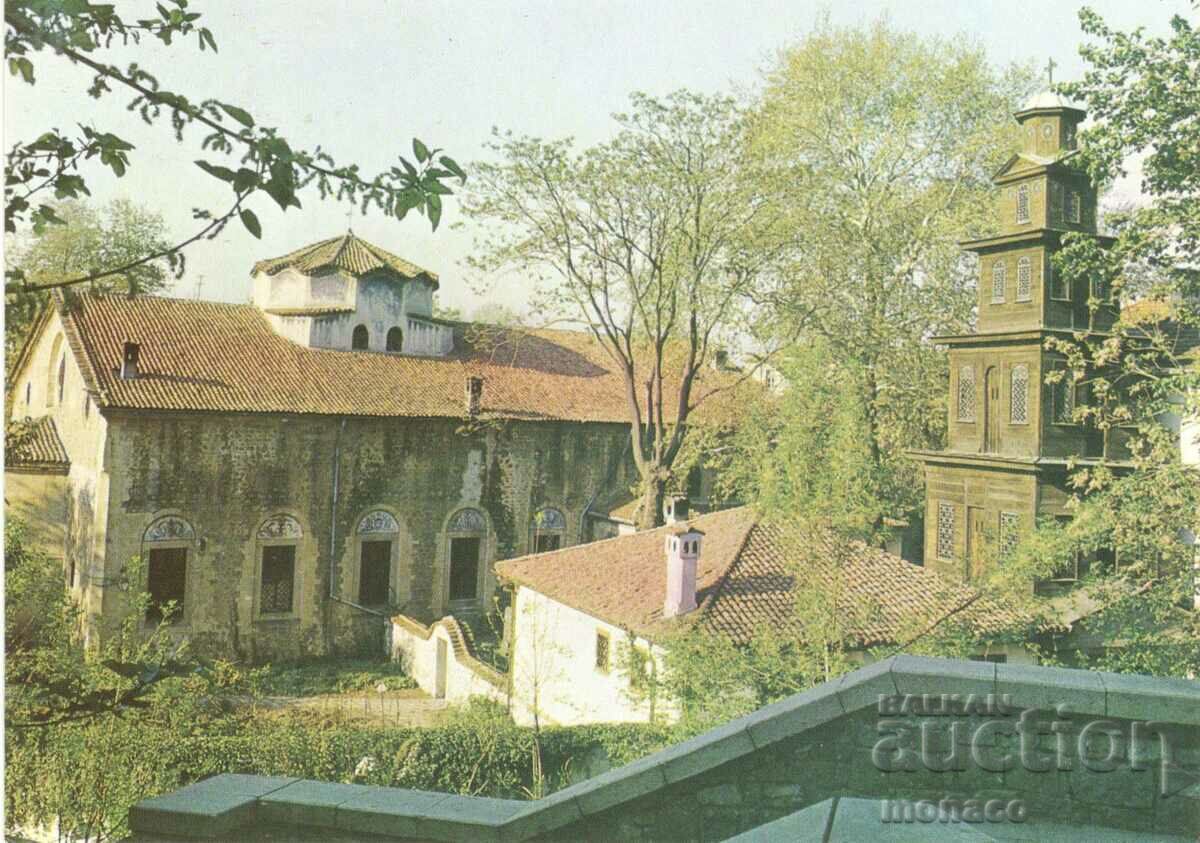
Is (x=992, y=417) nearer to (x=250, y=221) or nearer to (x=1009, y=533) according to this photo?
(x=1009, y=533)

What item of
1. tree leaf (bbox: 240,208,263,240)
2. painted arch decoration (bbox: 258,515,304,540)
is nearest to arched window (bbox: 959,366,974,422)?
tree leaf (bbox: 240,208,263,240)

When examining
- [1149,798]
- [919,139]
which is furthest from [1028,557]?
[919,139]

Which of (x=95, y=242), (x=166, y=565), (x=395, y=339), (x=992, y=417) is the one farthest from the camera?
(x=395, y=339)

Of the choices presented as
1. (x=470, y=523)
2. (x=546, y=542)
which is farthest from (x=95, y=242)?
(x=470, y=523)

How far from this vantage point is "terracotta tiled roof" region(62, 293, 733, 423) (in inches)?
295

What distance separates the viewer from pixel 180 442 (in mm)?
8141

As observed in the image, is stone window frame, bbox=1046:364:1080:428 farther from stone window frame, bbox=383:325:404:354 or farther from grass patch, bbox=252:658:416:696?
grass patch, bbox=252:658:416:696

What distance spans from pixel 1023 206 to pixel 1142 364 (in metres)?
1.20

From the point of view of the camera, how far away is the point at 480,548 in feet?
30.2

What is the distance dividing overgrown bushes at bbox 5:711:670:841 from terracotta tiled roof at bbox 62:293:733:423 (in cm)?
279

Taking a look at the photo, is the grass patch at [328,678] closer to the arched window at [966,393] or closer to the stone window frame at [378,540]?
the stone window frame at [378,540]

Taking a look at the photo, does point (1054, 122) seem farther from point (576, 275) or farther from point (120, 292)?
point (120, 292)

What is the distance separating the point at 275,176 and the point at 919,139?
5031mm

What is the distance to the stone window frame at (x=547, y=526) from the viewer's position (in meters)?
8.59
